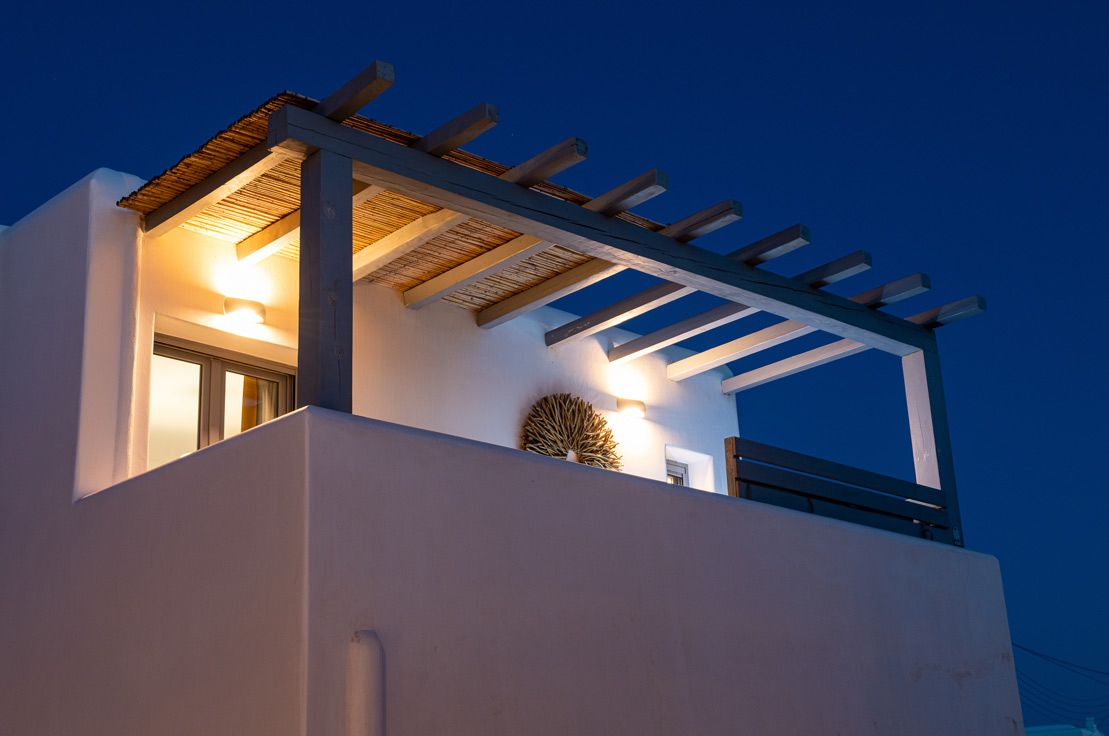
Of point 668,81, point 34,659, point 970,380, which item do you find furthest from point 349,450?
point 668,81

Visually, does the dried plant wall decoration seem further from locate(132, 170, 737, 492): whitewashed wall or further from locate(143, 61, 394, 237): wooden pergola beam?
locate(143, 61, 394, 237): wooden pergola beam

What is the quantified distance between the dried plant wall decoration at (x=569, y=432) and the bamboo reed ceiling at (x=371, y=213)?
0.88 meters

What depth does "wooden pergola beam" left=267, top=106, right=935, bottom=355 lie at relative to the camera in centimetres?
504

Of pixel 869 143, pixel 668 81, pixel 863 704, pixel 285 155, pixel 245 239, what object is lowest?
pixel 863 704

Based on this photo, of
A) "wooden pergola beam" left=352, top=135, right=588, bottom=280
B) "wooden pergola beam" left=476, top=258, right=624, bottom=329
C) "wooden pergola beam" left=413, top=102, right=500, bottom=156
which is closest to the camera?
"wooden pergola beam" left=413, top=102, right=500, bottom=156

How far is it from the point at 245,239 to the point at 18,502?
185cm

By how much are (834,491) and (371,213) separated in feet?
10.6

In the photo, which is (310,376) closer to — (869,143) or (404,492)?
(404,492)

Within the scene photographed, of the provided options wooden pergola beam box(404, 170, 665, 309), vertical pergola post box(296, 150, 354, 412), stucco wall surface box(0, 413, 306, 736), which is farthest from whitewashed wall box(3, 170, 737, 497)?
vertical pergola post box(296, 150, 354, 412)

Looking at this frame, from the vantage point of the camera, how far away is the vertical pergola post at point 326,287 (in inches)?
182

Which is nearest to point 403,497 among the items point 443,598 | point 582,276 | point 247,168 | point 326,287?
point 443,598

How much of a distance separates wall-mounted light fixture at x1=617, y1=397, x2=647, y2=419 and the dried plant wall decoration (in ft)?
0.85

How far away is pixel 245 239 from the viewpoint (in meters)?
6.54

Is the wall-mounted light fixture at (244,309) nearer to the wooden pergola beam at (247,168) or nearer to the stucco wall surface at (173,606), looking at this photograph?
the wooden pergola beam at (247,168)
